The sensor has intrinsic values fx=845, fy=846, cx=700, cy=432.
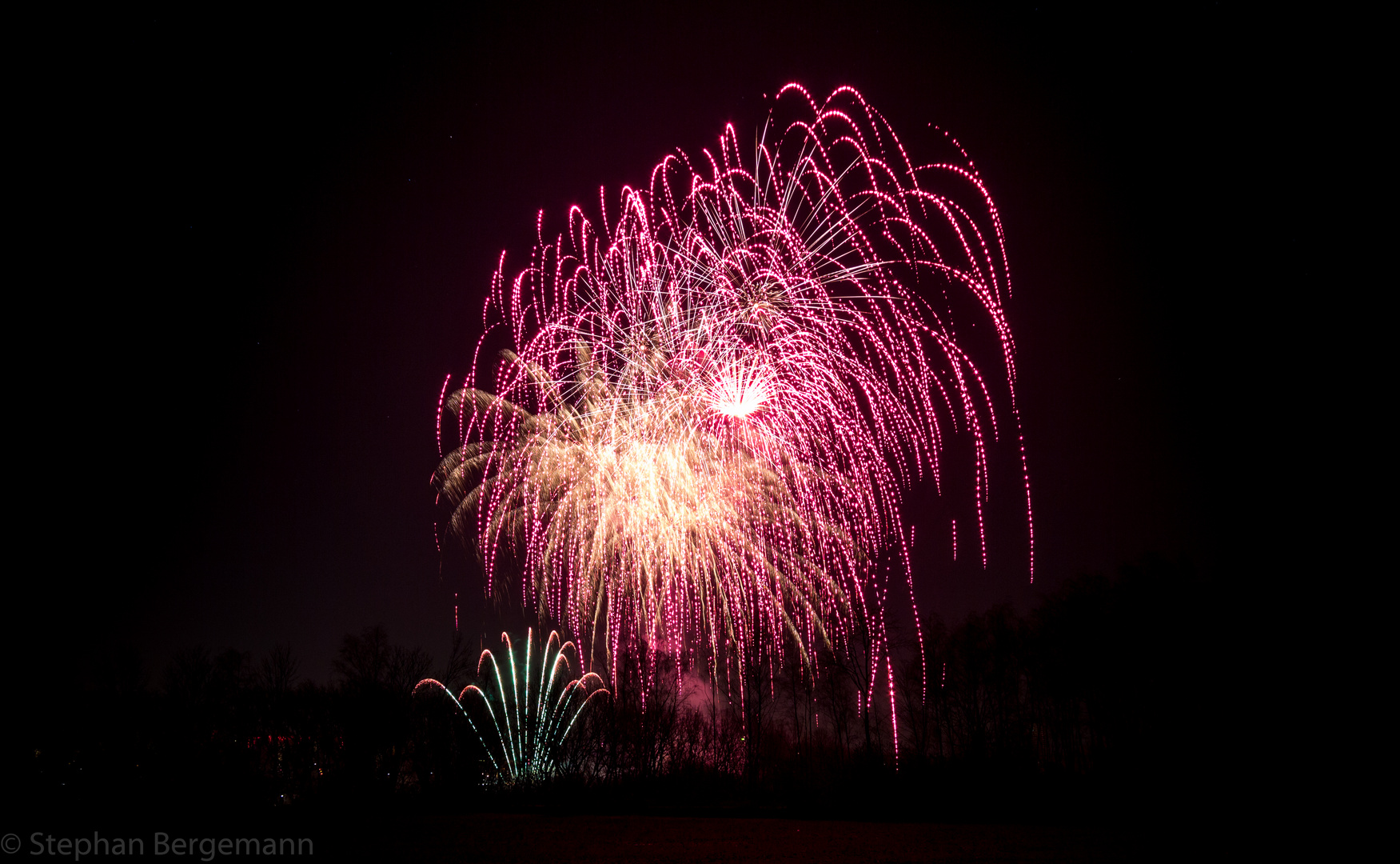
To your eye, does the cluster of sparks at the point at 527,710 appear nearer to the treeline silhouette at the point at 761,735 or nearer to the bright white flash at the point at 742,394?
the treeline silhouette at the point at 761,735

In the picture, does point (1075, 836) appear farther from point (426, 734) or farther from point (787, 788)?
point (426, 734)

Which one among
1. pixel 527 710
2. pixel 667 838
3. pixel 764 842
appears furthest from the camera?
pixel 527 710

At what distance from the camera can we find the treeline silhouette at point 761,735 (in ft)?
74.5

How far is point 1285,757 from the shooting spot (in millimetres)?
21953

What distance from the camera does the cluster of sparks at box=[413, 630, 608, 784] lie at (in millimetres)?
32312

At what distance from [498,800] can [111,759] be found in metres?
13.0

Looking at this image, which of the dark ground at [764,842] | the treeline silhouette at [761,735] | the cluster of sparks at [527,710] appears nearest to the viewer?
the dark ground at [764,842]

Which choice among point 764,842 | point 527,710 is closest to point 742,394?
point 764,842

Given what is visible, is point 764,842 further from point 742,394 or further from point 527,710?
point 527,710

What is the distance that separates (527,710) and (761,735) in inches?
459

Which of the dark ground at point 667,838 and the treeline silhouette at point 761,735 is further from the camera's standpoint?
the treeline silhouette at point 761,735

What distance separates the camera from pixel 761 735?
39.4 metres

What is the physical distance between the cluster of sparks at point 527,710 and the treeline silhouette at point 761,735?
68cm

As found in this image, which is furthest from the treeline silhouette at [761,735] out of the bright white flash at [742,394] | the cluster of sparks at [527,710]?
the bright white flash at [742,394]
